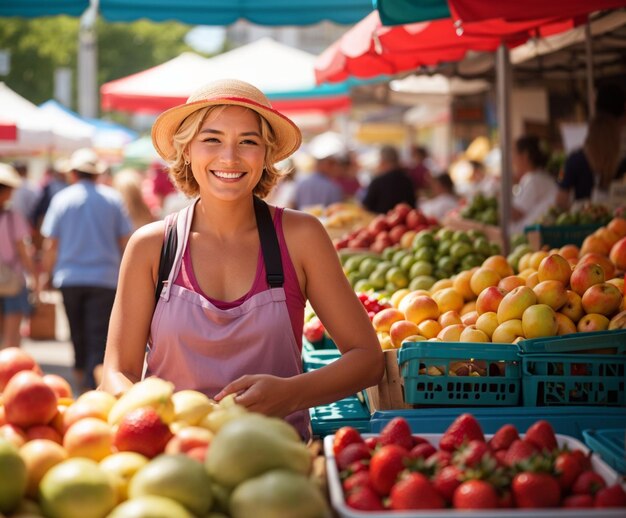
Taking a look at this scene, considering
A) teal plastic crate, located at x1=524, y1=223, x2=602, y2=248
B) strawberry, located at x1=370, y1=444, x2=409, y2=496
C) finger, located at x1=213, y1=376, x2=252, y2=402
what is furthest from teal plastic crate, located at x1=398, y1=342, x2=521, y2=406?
teal plastic crate, located at x1=524, y1=223, x2=602, y2=248

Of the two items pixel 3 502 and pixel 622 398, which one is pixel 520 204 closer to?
pixel 622 398

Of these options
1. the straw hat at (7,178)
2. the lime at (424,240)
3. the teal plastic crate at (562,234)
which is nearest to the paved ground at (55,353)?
the straw hat at (7,178)

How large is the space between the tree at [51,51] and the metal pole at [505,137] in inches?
1205

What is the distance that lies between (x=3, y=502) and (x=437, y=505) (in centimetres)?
93

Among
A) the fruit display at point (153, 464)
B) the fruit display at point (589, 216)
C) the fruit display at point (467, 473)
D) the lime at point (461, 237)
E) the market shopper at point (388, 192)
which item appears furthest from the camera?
the market shopper at point (388, 192)

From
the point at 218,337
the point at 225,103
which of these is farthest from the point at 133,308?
the point at 225,103

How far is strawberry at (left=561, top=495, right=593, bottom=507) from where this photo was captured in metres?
1.96

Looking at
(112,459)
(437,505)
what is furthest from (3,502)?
(437,505)

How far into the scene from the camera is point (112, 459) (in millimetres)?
2098

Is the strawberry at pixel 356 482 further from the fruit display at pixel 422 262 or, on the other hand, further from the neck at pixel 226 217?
the fruit display at pixel 422 262

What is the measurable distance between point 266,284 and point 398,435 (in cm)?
92

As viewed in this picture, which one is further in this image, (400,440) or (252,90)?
(252,90)

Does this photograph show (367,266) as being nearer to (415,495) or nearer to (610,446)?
(610,446)

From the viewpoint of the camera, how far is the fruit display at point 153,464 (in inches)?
72.9
